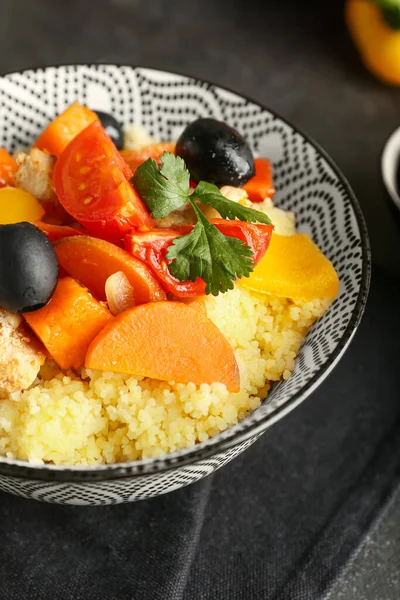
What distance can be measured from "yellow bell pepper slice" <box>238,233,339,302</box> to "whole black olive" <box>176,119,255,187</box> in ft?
1.03

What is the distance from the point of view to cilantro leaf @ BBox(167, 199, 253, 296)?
234 cm

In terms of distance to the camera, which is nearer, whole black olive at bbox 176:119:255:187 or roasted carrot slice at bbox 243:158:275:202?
whole black olive at bbox 176:119:255:187

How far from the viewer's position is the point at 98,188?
245 cm

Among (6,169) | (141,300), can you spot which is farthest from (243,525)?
(6,169)

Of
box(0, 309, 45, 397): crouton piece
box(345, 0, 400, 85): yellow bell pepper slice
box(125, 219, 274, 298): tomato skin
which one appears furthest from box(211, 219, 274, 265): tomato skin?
box(345, 0, 400, 85): yellow bell pepper slice

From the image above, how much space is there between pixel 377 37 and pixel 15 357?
3.25 m

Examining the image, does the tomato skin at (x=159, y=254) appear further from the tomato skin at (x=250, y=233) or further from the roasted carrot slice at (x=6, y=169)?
the roasted carrot slice at (x=6, y=169)

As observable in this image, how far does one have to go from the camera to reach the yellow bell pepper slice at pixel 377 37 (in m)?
4.20

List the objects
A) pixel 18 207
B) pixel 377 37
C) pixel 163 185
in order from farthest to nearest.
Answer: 1. pixel 377 37
2. pixel 18 207
3. pixel 163 185

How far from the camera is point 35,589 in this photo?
7.66 ft

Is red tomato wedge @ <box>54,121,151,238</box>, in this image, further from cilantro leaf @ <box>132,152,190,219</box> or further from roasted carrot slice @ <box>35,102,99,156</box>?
roasted carrot slice @ <box>35,102,99,156</box>

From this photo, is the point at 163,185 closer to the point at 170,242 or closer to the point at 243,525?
the point at 170,242

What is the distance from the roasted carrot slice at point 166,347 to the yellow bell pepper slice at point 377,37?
9.04ft

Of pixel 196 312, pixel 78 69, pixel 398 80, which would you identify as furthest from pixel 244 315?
pixel 398 80
